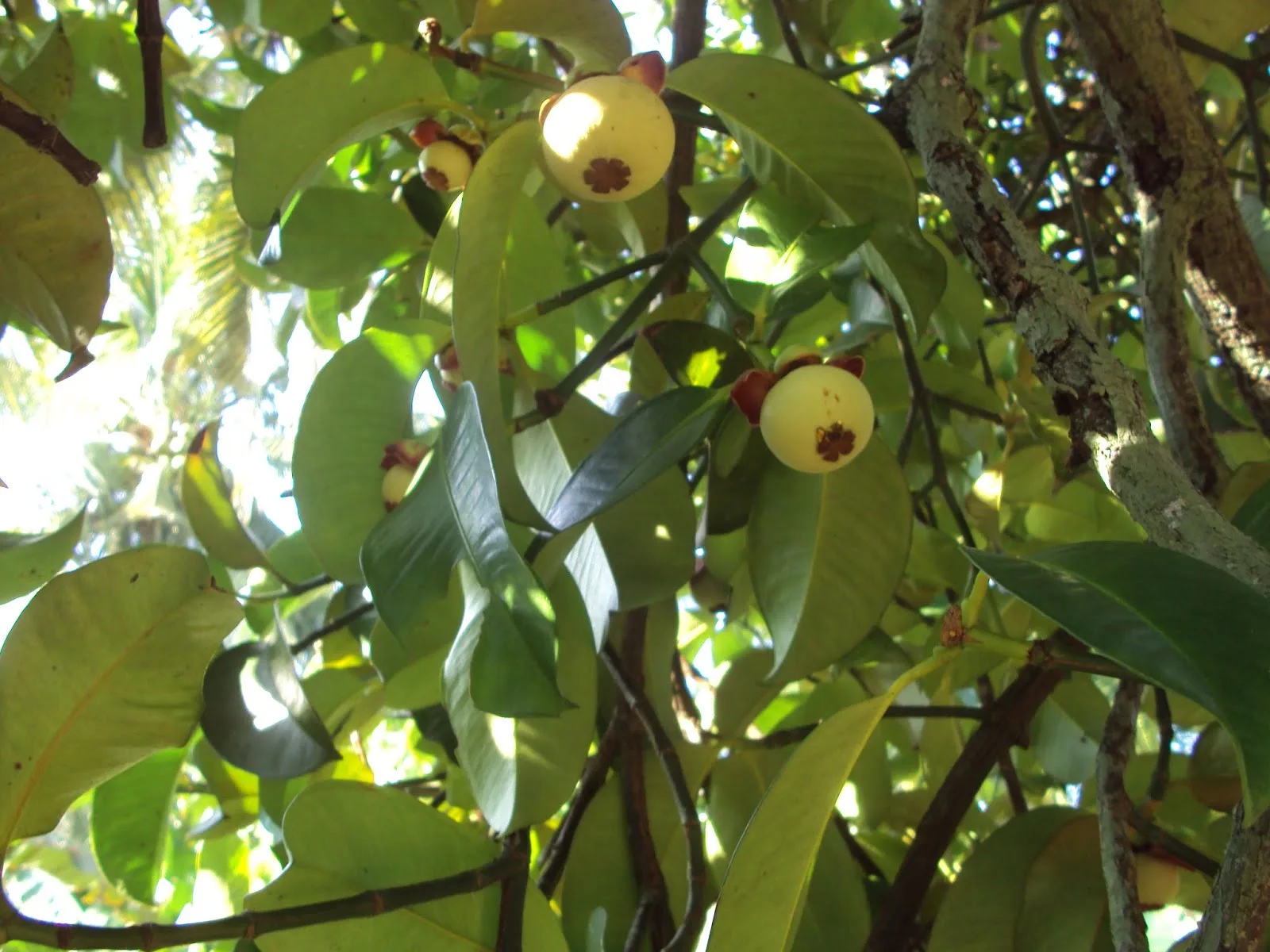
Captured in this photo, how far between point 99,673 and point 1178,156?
0.77 metres

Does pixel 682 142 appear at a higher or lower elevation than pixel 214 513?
higher

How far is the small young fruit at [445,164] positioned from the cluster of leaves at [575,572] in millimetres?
41

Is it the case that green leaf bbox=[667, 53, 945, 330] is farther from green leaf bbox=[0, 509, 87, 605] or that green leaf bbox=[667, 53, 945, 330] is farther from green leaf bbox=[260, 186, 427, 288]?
green leaf bbox=[0, 509, 87, 605]

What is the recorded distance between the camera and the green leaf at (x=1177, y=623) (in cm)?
35

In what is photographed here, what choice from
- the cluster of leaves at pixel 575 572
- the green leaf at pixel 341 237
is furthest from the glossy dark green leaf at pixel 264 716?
the green leaf at pixel 341 237

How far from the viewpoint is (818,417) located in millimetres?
556

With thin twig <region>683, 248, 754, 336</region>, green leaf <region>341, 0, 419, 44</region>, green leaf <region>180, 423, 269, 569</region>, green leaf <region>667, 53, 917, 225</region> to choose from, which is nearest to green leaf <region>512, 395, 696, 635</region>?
thin twig <region>683, 248, 754, 336</region>

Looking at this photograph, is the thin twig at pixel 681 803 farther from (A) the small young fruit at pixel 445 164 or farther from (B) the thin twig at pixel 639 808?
(A) the small young fruit at pixel 445 164

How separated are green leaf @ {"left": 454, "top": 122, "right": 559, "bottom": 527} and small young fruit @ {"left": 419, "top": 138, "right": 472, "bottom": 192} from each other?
17 cm

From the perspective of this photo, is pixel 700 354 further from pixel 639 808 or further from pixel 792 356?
Result: pixel 639 808

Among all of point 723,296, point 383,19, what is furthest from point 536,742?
point 383,19

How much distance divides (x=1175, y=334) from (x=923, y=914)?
0.48 metres

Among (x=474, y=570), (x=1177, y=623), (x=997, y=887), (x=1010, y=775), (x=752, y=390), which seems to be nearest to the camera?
(x=1177, y=623)

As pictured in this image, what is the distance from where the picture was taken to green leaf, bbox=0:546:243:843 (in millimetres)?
551
